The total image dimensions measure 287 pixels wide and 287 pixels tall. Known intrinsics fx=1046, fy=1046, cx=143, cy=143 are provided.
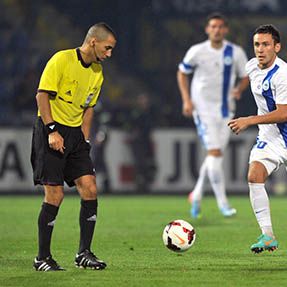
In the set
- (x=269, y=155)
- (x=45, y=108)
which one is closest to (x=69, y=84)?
(x=45, y=108)

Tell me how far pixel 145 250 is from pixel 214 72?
162 inches

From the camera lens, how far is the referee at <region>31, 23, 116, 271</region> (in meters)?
7.57

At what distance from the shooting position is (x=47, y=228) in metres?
7.61

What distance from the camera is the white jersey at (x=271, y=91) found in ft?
26.4

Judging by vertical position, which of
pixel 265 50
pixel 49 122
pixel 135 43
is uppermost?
pixel 135 43

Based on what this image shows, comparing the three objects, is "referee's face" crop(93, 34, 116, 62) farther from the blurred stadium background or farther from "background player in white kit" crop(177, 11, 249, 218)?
the blurred stadium background

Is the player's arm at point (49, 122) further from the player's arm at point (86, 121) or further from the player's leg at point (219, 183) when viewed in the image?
the player's leg at point (219, 183)

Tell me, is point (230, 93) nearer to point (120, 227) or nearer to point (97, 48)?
point (120, 227)

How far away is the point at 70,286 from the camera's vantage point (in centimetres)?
687

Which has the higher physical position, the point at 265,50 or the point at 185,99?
the point at 265,50

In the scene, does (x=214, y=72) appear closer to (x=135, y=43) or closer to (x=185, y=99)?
(x=185, y=99)

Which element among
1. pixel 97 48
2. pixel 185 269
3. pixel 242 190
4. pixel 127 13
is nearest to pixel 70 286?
pixel 185 269

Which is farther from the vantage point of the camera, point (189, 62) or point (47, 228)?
point (189, 62)

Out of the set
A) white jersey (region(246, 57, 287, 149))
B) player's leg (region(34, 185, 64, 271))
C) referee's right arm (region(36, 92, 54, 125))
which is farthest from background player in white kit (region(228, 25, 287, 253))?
referee's right arm (region(36, 92, 54, 125))
